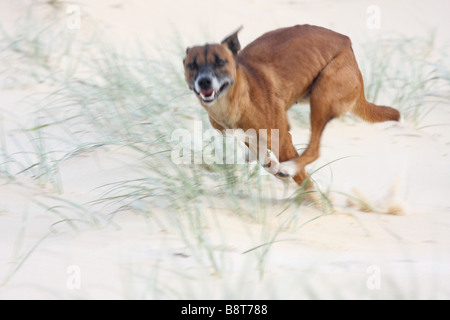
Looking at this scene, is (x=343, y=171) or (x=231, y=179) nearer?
(x=231, y=179)

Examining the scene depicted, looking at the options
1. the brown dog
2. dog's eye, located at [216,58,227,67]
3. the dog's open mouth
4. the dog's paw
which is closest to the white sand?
the dog's paw

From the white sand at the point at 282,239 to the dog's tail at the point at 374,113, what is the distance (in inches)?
21.3

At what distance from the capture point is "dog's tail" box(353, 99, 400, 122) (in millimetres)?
5148

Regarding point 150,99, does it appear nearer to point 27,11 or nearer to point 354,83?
point 354,83

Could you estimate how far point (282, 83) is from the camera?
15.4 feet

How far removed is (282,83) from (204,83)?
0.69 metres

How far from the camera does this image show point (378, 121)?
5234 mm

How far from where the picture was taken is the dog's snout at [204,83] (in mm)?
4246

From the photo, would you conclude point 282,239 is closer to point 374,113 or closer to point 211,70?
point 211,70

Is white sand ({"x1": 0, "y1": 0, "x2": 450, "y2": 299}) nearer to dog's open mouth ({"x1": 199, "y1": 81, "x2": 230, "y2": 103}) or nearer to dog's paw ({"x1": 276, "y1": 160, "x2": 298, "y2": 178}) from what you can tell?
dog's paw ({"x1": 276, "y1": 160, "x2": 298, "y2": 178})

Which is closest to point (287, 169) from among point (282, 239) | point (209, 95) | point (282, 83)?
point (282, 83)
